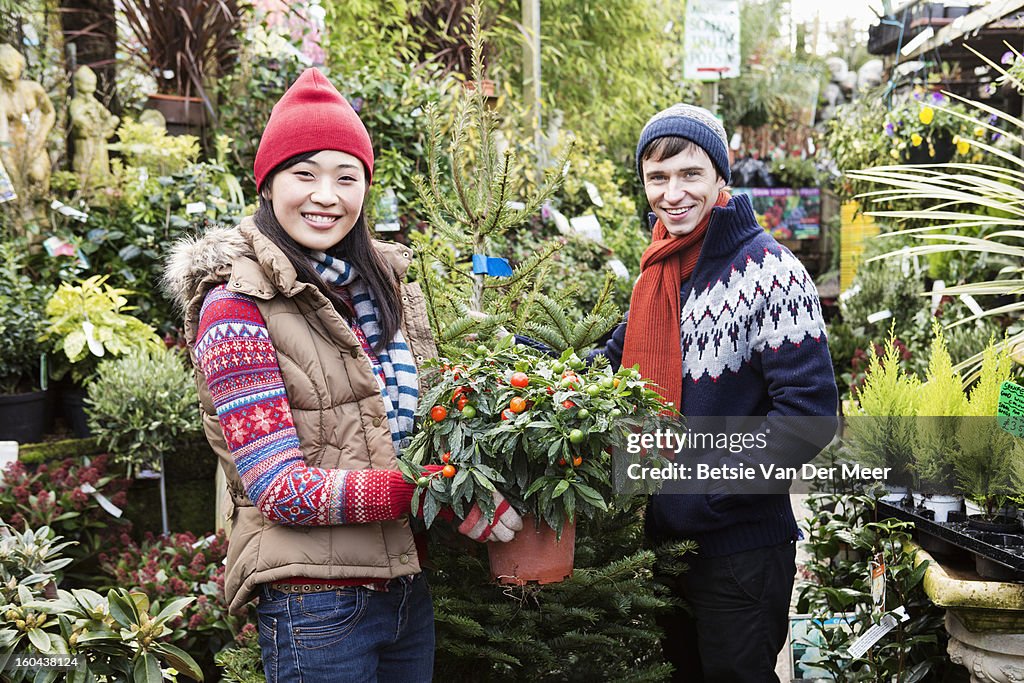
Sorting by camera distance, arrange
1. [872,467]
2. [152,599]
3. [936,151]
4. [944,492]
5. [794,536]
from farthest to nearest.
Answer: [936,151], [152,599], [872,467], [944,492], [794,536]

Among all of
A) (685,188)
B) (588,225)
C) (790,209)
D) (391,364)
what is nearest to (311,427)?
(391,364)

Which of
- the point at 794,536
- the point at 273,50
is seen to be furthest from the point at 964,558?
the point at 273,50

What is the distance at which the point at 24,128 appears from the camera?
4.25 meters

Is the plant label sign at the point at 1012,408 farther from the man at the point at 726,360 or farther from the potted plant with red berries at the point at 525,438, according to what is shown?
the potted plant with red berries at the point at 525,438

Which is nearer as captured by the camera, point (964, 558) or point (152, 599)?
point (964, 558)

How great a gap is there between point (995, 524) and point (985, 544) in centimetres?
13

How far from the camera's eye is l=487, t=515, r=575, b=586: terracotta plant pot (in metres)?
1.68

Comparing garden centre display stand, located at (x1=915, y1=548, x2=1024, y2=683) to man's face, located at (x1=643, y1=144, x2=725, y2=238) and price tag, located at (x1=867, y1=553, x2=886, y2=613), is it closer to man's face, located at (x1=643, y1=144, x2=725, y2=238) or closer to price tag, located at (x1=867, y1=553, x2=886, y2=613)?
price tag, located at (x1=867, y1=553, x2=886, y2=613)

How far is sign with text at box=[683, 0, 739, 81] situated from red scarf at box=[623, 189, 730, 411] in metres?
5.40

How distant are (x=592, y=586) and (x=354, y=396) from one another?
2.88 ft

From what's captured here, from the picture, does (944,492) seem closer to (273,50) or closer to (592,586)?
(592,586)

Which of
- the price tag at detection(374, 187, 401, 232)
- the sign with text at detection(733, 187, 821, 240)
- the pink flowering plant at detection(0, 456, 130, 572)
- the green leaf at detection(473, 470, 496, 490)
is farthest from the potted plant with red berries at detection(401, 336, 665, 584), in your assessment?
the sign with text at detection(733, 187, 821, 240)

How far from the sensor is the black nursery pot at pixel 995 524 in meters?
2.04

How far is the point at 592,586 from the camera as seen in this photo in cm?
217
